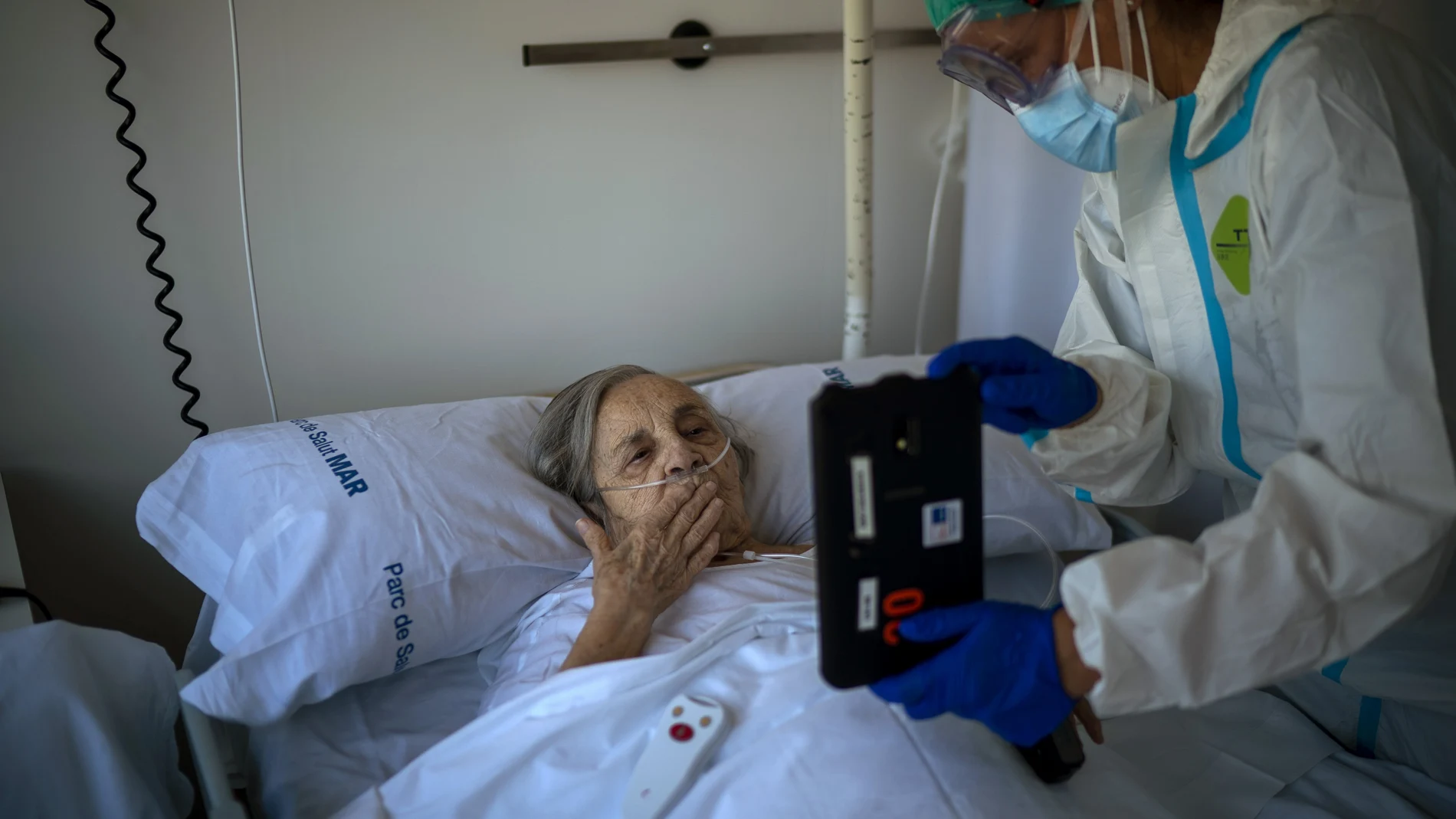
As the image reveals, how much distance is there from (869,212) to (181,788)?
1584 mm

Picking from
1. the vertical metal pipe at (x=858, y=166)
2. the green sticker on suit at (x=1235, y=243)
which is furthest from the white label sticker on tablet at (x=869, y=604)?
the vertical metal pipe at (x=858, y=166)

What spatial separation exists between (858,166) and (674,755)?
51.3 inches

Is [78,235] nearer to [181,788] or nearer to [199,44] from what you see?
[199,44]

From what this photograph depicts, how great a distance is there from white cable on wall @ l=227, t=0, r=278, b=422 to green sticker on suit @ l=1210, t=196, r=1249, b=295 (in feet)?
5.21

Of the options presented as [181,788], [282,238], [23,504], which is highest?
[282,238]

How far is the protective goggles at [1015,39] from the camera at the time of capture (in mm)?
1217

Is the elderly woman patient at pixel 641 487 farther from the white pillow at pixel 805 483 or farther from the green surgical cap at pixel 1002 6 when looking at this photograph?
the green surgical cap at pixel 1002 6

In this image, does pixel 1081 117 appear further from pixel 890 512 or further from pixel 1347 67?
A: pixel 890 512

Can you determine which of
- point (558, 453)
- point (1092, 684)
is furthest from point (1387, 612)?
point (558, 453)

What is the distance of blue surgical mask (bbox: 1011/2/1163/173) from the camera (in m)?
1.21

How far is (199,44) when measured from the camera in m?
1.80

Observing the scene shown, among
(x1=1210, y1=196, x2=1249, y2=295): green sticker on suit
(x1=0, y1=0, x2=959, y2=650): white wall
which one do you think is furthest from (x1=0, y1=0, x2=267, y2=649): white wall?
(x1=1210, y1=196, x2=1249, y2=295): green sticker on suit

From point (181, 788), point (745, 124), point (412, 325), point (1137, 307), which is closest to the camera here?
point (181, 788)

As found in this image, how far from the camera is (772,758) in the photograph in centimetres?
119
